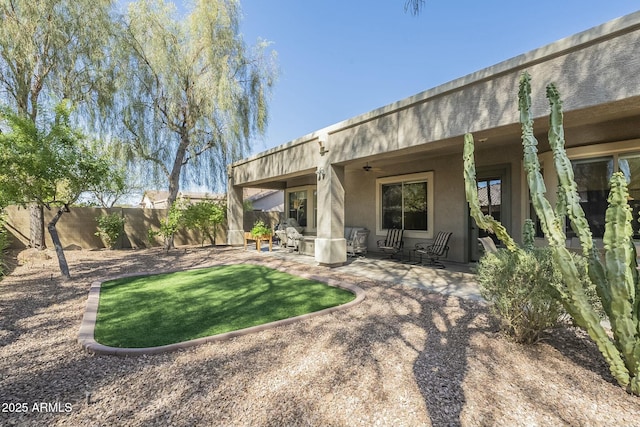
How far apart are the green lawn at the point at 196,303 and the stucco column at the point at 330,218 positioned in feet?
4.34

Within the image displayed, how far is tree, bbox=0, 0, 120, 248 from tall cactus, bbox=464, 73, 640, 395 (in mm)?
12328

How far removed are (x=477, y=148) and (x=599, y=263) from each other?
5.70 meters

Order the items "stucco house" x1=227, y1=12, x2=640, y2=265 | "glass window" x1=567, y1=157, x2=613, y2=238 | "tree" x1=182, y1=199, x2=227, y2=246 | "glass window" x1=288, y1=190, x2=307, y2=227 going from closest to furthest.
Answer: "stucco house" x1=227, y1=12, x2=640, y2=265, "glass window" x1=567, y1=157, x2=613, y2=238, "tree" x1=182, y1=199, x2=227, y2=246, "glass window" x1=288, y1=190, x2=307, y2=227

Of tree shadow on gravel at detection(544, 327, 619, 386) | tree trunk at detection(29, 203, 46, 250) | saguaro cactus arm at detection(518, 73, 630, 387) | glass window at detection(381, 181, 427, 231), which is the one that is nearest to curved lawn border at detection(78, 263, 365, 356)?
tree shadow on gravel at detection(544, 327, 619, 386)

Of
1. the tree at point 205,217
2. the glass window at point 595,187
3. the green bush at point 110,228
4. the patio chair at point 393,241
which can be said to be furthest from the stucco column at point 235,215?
the glass window at point 595,187

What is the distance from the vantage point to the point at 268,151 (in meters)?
10.8

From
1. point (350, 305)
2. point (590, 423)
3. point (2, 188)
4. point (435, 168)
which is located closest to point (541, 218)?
point (590, 423)

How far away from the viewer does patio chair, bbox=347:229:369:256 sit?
→ 32.7 ft

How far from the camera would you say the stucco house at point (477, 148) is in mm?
3854

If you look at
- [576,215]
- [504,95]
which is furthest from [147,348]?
[504,95]

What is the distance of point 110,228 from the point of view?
473 inches

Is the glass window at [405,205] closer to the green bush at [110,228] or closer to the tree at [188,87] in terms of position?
the tree at [188,87]

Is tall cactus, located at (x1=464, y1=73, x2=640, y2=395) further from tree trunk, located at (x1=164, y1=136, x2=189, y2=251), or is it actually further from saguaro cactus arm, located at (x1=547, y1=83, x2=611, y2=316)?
tree trunk, located at (x1=164, y1=136, x2=189, y2=251)

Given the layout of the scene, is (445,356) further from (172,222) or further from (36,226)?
(36,226)
